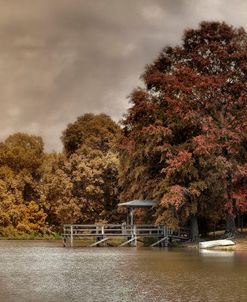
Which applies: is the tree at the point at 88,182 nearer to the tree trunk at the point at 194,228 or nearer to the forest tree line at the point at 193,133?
the forest tree line at the point at 193,133

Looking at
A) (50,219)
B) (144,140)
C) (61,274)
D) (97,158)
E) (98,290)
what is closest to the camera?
(98,290)

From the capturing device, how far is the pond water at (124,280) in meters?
18.1

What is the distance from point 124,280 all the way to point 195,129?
2592 cm

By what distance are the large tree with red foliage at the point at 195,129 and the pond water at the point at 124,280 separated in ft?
44.5

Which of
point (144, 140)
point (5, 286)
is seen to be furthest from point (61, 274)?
point (144, 140)

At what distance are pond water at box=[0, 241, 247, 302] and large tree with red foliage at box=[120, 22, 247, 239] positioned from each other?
44.5 ft

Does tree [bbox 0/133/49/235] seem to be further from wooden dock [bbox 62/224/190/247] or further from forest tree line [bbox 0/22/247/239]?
wooden dock [bbox 62/224/190/247]

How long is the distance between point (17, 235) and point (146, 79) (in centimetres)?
3140

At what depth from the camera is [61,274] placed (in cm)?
2434

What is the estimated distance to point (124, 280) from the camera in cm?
2197

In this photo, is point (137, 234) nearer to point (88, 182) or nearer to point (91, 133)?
point (88, 182)

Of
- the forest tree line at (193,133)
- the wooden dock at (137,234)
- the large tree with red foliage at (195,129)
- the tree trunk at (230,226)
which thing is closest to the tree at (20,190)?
the forest tree line at (193,133)

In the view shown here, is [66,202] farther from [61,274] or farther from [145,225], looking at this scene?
[61,274]

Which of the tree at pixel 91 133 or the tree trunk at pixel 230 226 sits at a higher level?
the tree at pixel 91 133
